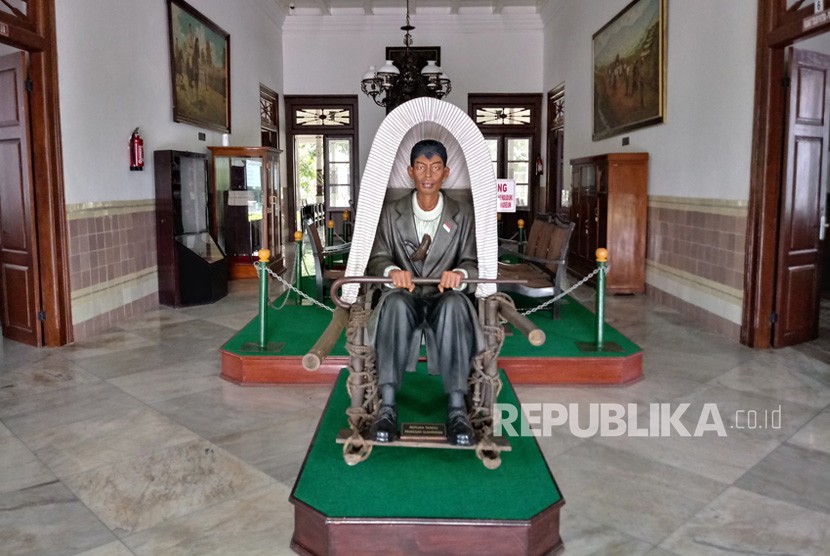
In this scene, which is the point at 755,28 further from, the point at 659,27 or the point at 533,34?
the point at 533,34

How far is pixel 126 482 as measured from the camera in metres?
3.27

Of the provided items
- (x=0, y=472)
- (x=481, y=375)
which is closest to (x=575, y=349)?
(x=481, y=375)

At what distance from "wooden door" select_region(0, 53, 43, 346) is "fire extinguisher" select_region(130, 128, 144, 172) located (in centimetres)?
135

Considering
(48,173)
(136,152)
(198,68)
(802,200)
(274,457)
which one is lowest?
(274,457)

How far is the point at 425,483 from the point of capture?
2854mm

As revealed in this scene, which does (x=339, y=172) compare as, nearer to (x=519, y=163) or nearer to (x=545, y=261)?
(x=519, y=163)

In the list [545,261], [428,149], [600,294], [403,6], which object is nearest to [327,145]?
[403,6]

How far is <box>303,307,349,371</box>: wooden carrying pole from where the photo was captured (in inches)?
104

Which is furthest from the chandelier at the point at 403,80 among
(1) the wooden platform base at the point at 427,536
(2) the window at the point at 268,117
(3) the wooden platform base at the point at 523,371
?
(1) the wooden platform base at the point at 427,536

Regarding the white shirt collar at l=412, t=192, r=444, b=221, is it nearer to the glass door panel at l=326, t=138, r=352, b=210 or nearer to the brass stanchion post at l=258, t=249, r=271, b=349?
the brass stanchion post at l=258, t=249, r=271, b=349

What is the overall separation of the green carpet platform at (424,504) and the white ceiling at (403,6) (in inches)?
468

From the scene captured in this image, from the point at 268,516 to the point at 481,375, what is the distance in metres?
1.15

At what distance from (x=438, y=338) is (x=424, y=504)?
2.66 feet

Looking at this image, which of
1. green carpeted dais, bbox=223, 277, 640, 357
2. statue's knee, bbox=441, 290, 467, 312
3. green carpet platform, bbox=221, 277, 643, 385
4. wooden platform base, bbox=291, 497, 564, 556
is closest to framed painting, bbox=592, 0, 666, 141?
green carpeted dais, bbox=223, 277, 640, 357
